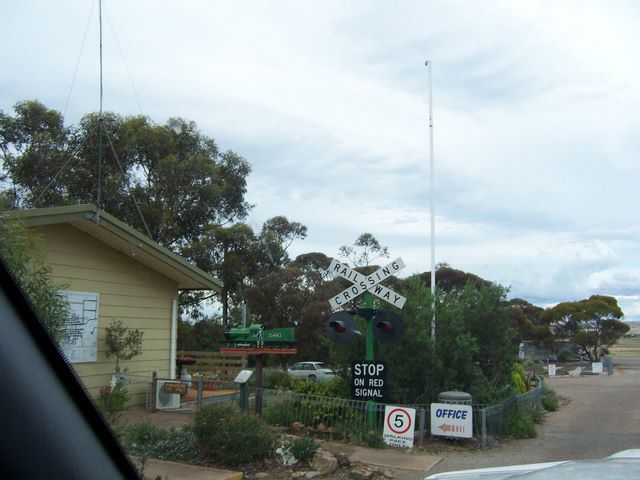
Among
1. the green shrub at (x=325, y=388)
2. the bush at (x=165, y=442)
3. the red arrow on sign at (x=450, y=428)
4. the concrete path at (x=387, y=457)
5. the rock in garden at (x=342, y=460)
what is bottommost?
the concrete path at (x=387, y=457)

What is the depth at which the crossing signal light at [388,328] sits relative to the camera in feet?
39.7

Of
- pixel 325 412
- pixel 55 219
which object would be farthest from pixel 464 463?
pixel 55 219

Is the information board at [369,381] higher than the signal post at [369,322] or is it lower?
lower

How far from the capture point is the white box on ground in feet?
37.1

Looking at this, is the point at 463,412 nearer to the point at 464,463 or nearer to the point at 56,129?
the point at 464,463

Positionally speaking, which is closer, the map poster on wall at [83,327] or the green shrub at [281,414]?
the green shrub at [281,414]

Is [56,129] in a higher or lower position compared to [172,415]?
higher

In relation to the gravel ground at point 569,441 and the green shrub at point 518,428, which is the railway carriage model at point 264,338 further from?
the green shrub at point 518,428

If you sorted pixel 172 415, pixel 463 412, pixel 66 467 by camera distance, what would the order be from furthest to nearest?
pixel 172 415 < pixel 463 412 < pixel 66 467

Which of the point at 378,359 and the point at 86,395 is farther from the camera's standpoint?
the point at 378,359

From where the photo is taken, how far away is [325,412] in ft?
39.4

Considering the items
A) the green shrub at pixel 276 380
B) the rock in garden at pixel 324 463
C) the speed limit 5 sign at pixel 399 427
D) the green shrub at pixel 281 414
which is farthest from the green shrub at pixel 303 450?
the green shrub at pixel 276 380

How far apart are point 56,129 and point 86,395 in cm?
2942

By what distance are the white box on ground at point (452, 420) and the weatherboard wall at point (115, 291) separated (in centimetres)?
638
